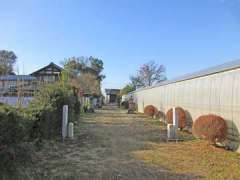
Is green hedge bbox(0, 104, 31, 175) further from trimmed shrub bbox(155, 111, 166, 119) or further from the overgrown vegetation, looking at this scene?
trimmed shrub bbox(155, 111, 166, 119)

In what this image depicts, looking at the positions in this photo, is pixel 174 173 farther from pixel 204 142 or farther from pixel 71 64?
pixel 71 64

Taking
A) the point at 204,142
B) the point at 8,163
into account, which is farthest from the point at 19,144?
the point at 204,142

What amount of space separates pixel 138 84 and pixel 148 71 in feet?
14.1

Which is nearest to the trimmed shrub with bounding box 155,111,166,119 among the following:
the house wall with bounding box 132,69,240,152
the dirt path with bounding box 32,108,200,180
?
the house wall with bounding box 132,69,240,152

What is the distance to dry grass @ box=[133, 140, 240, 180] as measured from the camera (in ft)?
20.8

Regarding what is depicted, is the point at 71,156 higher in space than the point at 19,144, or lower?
lower

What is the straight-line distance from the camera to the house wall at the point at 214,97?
929 cm

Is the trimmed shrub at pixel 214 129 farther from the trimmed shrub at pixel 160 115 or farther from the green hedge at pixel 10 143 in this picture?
the trimmed shrub at pixel 160 115

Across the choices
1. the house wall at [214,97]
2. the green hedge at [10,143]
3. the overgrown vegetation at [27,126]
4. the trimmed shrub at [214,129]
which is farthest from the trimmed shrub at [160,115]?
the green hedge at [10,143]

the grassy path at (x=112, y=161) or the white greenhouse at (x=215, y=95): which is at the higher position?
the white greenhouse at (x=215, y=95)

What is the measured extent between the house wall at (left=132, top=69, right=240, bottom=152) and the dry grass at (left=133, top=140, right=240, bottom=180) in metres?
1.10

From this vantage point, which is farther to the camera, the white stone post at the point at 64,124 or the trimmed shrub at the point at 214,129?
the white stone post at the point at 64,124

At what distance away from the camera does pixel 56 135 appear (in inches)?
435

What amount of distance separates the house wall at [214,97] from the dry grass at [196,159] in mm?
1104
